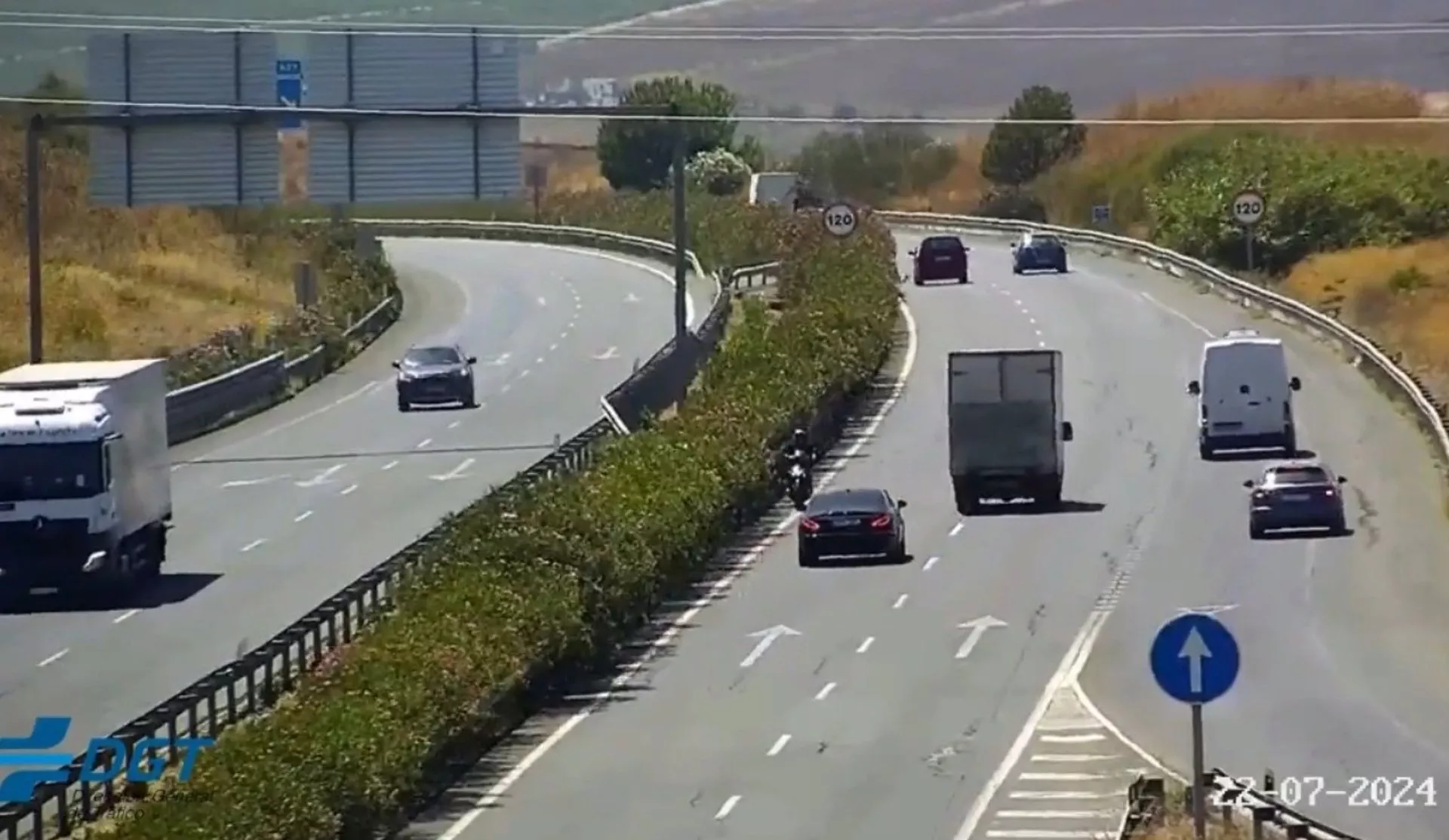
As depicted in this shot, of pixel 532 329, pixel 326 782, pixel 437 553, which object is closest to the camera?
pixel 326 782

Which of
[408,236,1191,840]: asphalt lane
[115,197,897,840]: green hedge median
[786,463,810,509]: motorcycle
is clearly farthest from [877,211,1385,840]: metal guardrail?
[786,463,810,509]: motorcycle

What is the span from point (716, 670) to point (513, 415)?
2800 centimetres

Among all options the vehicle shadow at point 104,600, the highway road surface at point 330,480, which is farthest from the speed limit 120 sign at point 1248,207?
the vehicle shadow at point 104,600

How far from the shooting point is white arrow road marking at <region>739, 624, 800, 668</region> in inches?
1476

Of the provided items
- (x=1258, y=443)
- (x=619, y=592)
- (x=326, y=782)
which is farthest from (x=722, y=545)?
(x=326, y=782)

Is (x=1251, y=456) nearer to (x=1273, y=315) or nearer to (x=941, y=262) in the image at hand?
(x=1273, y=315)

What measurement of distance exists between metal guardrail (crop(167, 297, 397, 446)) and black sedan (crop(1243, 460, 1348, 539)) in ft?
69.9

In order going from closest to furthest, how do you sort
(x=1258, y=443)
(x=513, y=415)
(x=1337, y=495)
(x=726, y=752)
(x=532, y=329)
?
(x=726, y=752)
(x=1337, y=495)
(x=1258, y=443)
(x=513, y=415)
(x=532, y=329)

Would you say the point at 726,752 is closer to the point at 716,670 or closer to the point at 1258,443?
the point at 716,670

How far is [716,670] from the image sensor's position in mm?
36938

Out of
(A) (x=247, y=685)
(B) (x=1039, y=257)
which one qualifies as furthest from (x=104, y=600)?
(B) (x=1039, y=257)

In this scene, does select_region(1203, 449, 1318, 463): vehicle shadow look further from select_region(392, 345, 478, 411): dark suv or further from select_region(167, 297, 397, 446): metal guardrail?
select_region(167, 297, 397, 446): metal guardrail

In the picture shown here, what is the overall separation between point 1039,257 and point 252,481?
4380cm

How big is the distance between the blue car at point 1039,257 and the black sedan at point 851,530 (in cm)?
4742
